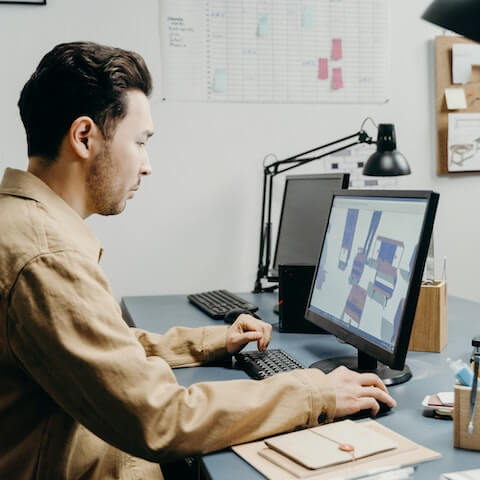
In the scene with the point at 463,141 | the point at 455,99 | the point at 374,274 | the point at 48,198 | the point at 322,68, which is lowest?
the point at 374,274

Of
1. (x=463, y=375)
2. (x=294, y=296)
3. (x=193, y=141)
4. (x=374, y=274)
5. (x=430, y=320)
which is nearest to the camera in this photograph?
(x=463, y=375)

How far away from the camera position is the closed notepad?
3.07 ft

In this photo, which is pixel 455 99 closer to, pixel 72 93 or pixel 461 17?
pixel 461 17

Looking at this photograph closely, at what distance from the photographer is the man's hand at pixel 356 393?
1099 mm

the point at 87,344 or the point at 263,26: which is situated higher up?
the point at 263,26

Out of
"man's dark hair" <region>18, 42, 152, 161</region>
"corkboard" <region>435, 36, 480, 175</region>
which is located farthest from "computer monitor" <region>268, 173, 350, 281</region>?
"man's dark hair" <region>18, 42, 152, 161</region>

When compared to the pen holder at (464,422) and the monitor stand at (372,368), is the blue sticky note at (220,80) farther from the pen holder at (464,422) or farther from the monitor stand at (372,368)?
the pen holder at (464,422)

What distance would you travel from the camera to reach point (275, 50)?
2.58 metres

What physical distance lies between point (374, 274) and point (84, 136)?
613mm

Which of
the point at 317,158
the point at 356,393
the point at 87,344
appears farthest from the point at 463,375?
the point at 317,158

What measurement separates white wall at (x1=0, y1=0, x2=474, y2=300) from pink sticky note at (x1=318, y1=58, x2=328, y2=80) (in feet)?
0.40

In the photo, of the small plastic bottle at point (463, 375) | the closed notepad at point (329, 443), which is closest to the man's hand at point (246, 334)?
the closed notepad at point (329, 443)

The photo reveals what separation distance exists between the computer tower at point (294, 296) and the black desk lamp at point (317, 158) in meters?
0.57

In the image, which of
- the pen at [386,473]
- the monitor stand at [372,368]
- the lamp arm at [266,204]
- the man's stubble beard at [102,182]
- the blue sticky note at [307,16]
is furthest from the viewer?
the blue sticky note at [307,16]
